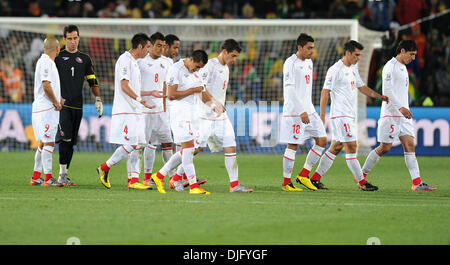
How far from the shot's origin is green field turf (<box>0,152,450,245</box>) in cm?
682

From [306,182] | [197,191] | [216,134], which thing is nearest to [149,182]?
[197,191]

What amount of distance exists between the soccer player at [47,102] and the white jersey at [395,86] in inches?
178

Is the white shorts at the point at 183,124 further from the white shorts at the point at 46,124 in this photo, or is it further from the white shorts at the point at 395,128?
the white shorts at the point at 395,128

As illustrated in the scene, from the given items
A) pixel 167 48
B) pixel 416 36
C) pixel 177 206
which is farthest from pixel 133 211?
pixel 416 36

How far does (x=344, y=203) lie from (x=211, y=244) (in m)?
3.10

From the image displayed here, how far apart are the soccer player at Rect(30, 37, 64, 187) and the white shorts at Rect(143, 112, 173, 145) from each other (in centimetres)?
123

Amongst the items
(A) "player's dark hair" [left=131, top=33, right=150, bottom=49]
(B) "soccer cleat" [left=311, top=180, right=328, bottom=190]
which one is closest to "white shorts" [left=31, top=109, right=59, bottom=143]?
(A) "player's dark hair" [left=131, top=33, right=150, bottom=49]

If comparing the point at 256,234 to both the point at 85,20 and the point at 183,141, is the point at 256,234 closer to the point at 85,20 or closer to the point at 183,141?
the point at 183,141

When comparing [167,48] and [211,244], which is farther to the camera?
[167,48]

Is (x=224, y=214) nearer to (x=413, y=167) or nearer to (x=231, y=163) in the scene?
(x=231, y=163)

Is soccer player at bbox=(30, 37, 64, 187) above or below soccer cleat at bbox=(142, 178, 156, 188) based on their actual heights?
above

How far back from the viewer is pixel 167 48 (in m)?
11.1

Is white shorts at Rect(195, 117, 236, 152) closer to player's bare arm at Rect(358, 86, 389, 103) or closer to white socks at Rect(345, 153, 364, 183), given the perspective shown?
white socks at Rect(345, 153, 364, 183)
